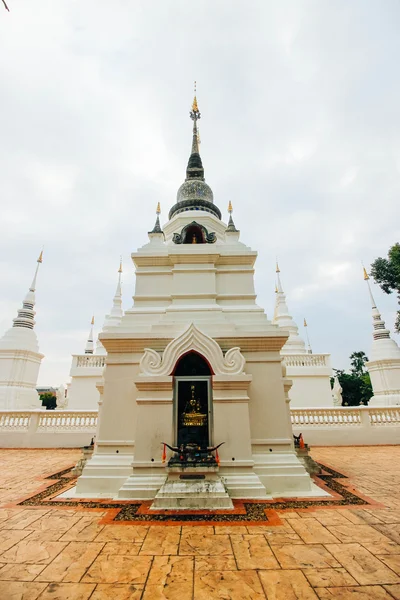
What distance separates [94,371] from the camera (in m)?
16.4

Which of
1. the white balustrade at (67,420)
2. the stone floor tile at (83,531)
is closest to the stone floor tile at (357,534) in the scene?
the stone floor tile at (83,531)

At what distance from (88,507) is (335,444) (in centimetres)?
1050

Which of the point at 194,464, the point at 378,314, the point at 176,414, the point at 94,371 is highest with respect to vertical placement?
the point at 378,314

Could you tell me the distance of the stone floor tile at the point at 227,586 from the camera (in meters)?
2.71

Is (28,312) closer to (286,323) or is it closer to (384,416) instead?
(286,323)

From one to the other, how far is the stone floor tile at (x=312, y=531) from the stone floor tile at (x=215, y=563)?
1.12 m

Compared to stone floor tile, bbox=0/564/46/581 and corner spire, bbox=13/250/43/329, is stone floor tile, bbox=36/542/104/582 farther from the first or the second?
corner spire, bbox=13/250/43/329

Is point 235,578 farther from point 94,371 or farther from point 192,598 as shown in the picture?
point 94,371

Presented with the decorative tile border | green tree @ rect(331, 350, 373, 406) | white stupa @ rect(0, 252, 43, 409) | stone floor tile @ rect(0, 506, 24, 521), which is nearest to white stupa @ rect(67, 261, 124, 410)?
white stupa @ rect(0, 252, 43, 409)

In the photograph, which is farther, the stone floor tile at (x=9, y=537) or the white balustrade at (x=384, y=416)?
the white balustrade at (x=384, y=416)

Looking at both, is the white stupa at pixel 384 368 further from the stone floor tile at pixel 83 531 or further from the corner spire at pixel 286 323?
the stone floor tile at pixel 83 531

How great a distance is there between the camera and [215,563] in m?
3.23

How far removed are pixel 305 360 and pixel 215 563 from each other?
14.6 meters

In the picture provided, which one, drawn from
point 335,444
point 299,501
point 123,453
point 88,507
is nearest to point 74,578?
point 88,507
